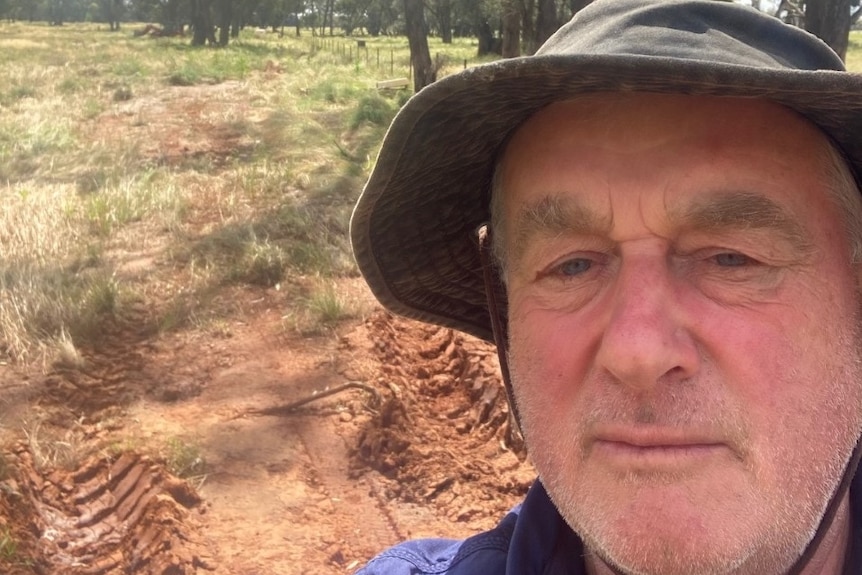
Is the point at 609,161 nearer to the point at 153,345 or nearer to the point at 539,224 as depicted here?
the point at 539,224

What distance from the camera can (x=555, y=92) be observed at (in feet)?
4.53

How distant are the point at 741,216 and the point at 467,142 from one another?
0.50 metres

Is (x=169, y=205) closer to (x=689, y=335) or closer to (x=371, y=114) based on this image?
(x=371, y=114)

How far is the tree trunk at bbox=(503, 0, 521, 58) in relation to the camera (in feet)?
40.8

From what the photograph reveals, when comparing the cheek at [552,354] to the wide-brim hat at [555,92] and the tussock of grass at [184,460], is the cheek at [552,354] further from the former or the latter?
the tussock of grass at [184,460]

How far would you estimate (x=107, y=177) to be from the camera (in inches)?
324

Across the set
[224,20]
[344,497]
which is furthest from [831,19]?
[224,20]

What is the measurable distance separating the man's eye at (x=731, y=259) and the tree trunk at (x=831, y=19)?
19.2ft

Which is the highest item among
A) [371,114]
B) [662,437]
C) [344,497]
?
[662,437]

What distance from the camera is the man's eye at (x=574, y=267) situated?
148 cm

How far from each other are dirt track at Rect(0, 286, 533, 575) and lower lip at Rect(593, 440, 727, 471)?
7.00ft

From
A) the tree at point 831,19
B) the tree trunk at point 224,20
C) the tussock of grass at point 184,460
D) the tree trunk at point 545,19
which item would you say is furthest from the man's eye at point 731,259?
the tree trunk at point 224,20

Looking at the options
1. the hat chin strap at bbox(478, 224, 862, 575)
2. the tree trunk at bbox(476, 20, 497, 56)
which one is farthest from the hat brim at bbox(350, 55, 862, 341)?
the tree trunk at bbox(476, 20, 497, 56)

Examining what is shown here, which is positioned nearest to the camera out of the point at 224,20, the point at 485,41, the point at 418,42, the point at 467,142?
the point at 467,142
